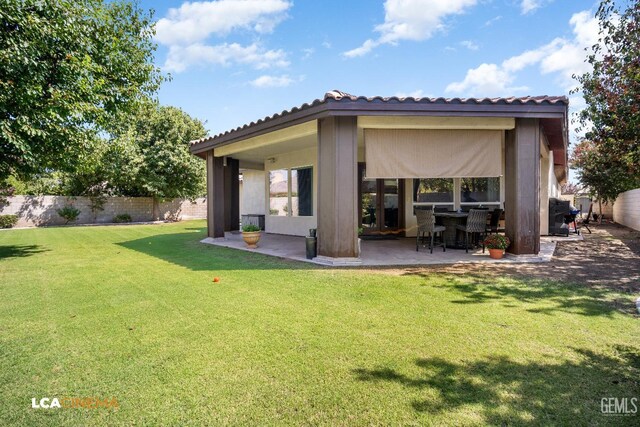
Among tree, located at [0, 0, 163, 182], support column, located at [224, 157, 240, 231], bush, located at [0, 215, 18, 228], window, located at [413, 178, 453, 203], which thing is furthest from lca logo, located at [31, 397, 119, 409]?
bush, located at [0, 215, 18, 228]

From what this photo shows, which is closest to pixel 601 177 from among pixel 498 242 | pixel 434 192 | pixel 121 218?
pixel 434 192

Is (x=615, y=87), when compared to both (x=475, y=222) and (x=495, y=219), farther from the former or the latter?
(x=475, y=222)

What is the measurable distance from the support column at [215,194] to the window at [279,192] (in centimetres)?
246

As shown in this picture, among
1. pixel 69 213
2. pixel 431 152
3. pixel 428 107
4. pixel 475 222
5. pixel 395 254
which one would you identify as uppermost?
pixel 428 107

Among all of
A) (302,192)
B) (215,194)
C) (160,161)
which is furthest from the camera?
(160,161)

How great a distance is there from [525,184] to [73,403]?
790cm

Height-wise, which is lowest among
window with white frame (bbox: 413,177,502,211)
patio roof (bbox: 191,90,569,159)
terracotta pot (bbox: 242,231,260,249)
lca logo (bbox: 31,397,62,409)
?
lca logo (bbox: 31,397,62,409)

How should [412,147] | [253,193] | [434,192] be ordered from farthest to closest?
[253,193], [434,192], [412,147]

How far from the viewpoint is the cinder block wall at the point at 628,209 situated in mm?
14711

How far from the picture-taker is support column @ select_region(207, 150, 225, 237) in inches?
420

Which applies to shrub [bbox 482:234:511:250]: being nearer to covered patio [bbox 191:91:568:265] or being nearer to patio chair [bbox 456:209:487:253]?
covered patio [bbox 191:91:568:265]

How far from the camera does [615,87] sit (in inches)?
393

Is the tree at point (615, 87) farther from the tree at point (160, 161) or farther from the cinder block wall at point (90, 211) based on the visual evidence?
the cinder block wall at point (90, 211)

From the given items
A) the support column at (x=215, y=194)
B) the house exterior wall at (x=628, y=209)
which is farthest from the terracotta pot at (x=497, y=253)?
the house exterior wall at (x=628, y=209)
